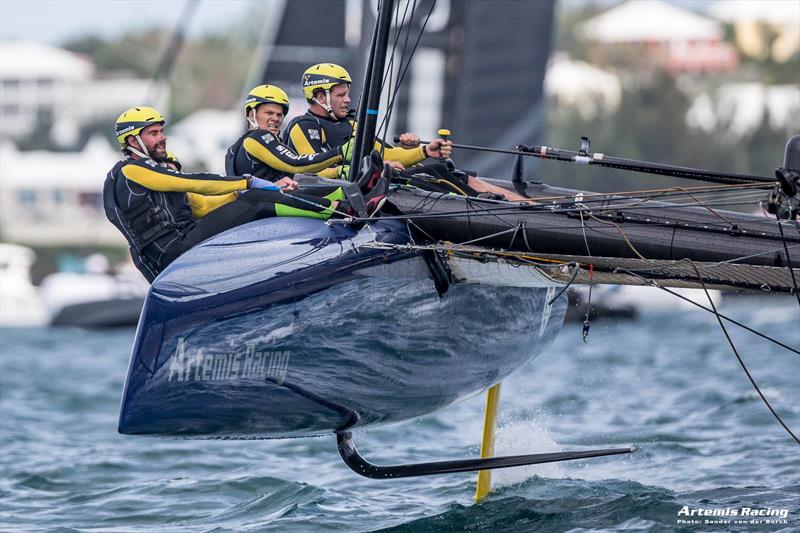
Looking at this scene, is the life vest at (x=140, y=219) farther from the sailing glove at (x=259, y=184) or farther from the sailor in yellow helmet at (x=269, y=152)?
the sailor in yellow helmet at (x=269, y=152)

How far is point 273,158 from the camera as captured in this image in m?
5.79

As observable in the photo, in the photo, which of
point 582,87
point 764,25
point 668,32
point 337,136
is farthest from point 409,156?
point 668,32

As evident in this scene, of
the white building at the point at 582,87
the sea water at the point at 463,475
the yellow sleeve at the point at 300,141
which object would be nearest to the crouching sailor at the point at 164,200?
the yellow sleeve at the point at 300,141

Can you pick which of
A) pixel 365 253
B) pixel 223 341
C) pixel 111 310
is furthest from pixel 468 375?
pixel 111 310

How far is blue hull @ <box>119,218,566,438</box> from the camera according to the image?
193 inches

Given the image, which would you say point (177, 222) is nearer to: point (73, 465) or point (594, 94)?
point (73, 465)

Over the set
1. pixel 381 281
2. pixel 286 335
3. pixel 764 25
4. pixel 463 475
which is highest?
pixel 764 25

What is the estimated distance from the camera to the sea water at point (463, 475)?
5730 mm

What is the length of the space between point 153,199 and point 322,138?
997 mm

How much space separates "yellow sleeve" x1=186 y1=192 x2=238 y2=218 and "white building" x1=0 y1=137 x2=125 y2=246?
30.2 metres

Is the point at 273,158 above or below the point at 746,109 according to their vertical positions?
below

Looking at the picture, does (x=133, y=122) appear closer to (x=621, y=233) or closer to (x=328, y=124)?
(x=328, y=124)

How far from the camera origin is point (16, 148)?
1699 inches

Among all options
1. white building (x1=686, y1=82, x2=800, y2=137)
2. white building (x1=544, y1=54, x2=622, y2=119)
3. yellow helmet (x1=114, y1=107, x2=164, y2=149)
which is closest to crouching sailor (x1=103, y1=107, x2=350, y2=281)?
yellow helmet (x1=114, y1=107, x2=164, y2=149)
